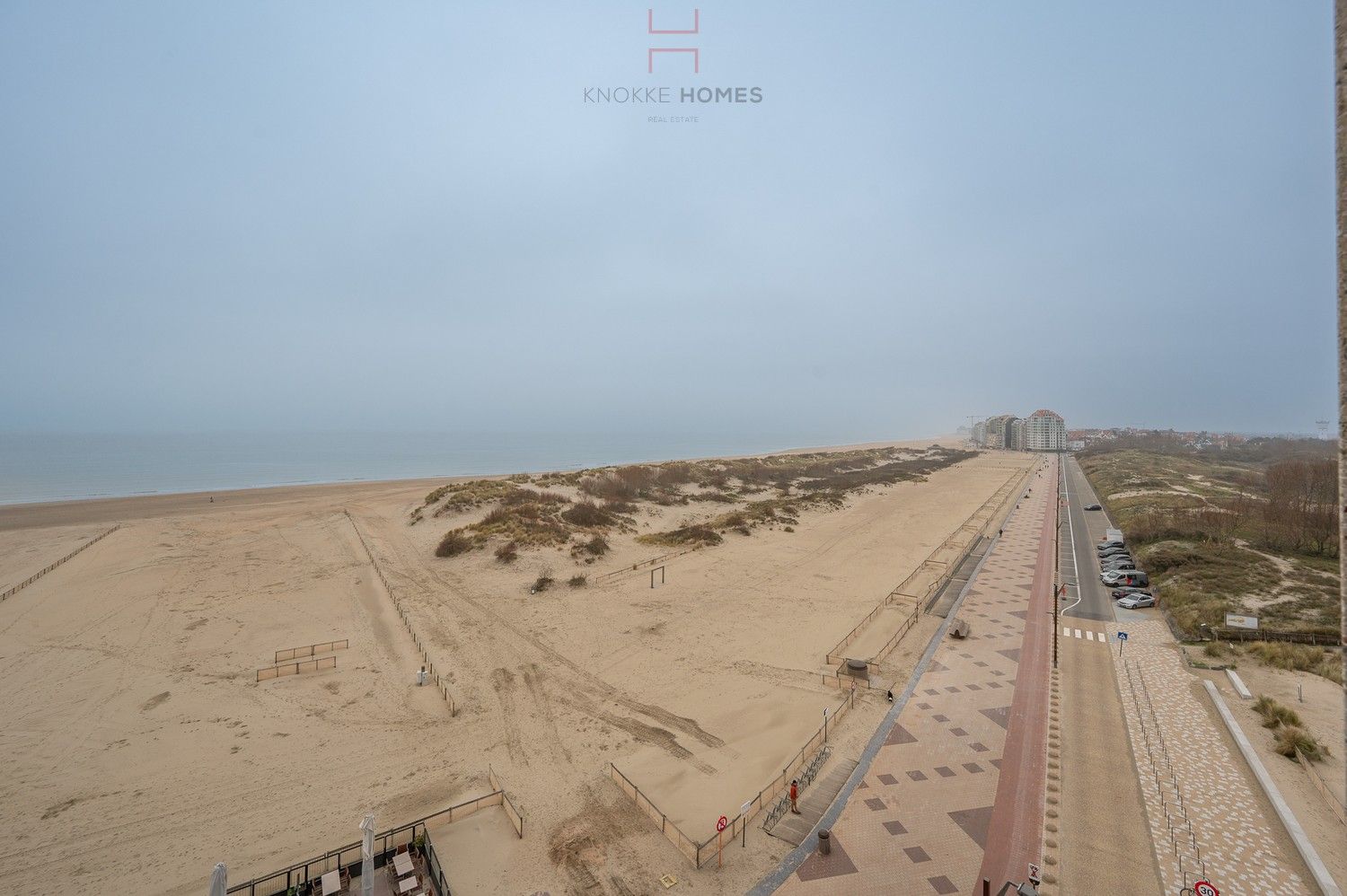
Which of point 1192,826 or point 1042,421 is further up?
point 1042,421

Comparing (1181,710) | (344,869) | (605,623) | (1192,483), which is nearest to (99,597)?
(605,623)

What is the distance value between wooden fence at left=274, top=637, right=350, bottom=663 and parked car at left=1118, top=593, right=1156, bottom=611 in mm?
35428

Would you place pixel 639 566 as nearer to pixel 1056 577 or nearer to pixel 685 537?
pixel 685 537

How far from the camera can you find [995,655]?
19.2 meters

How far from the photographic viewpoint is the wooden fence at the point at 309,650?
19547 millimetres

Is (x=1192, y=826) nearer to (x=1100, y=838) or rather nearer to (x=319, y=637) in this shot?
(x=1100, y=838)

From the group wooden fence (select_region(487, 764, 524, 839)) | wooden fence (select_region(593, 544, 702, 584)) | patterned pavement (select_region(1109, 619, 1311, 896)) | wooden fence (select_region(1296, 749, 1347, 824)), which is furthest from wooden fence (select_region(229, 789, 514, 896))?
wooden fence (select_region(1296, 749, 1347, 824))

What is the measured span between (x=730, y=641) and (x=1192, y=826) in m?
13.3

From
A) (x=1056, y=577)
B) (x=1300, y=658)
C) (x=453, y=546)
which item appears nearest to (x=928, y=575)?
(x=1056, y=577)

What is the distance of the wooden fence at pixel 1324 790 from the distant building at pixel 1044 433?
7285 inches

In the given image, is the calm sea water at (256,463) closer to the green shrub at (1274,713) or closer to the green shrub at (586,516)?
the green shrub at (586,516)

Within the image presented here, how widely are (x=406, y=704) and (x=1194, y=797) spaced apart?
69.5 feet

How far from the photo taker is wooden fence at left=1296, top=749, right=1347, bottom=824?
37.6 ft

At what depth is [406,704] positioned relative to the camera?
1653cm
